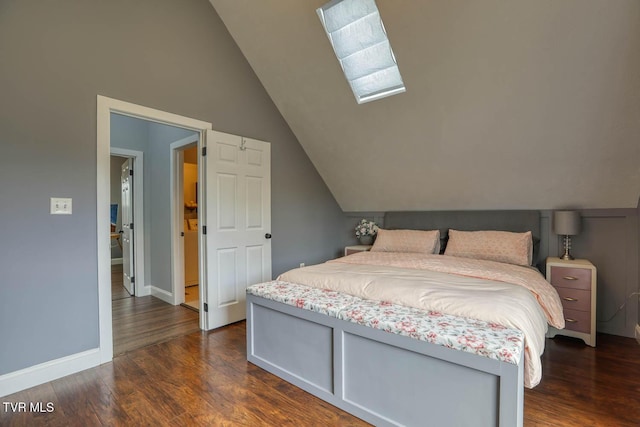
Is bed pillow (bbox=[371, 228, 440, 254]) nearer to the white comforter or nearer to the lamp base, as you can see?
the white comforter

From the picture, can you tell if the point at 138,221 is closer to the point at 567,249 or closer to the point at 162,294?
the point at 162,294

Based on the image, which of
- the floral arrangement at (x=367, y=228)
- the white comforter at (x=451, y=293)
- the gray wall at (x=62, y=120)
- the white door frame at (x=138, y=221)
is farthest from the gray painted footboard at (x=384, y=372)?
the white door frame at (x=138, y=221)

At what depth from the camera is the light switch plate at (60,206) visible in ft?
7.03

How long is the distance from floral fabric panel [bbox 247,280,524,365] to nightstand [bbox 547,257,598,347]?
6.03 ft

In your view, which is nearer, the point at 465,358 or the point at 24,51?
the point at 465,358

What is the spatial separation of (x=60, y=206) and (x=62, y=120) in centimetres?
59

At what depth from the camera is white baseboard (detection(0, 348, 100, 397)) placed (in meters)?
1.96

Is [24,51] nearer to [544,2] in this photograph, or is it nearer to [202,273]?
[202,273]

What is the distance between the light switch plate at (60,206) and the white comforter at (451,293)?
1.62 m

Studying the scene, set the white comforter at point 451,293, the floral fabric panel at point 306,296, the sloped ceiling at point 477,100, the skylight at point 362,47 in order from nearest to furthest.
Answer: the white comforter at point 451,293
the floral fabric panel at point 306,296
the sloped ceiling at point 477,100
the skylight at point 362,47

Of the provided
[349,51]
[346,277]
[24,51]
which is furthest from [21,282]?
[349,51]

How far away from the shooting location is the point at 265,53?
326 centimetres

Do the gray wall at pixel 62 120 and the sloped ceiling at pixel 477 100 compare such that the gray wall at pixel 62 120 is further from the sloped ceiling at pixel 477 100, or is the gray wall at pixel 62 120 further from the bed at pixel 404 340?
the bed at pixel 404 340

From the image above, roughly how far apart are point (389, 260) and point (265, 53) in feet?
8.06
